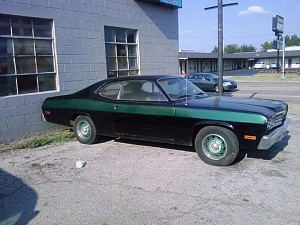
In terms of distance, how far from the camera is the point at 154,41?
11930mm

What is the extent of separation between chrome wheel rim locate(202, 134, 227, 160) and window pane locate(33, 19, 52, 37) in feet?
16.9

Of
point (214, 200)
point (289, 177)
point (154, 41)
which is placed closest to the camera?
point (214, 200)

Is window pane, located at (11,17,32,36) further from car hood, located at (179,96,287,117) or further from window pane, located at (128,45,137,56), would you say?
car hood, located at (179,96,287,117)

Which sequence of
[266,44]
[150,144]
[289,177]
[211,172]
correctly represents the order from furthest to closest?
[266,44], [150,144], [211,172], [289,177]

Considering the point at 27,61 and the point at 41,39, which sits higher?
the point at 41,39

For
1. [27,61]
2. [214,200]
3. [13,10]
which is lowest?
[214,200]

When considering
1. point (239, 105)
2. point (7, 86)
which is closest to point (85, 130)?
point (7, 86)

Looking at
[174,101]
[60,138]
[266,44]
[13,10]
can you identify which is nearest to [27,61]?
[13,10]

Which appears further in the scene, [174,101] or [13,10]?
[13,10]

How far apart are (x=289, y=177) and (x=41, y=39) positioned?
21.4 feet

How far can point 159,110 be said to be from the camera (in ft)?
19.3

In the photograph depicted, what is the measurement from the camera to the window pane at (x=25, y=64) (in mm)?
7528

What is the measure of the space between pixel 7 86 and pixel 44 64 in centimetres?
119

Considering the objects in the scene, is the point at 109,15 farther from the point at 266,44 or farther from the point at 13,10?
the point at 266,44
